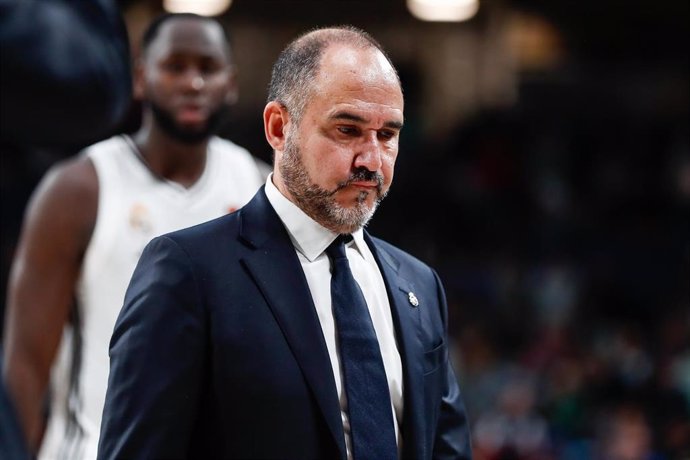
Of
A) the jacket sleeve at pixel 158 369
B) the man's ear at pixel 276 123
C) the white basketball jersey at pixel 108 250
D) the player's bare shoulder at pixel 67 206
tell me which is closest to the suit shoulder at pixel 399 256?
the man's ear at pixel 276 123

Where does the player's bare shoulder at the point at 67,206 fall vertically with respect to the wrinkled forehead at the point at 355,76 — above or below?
below

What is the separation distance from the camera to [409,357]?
2.83 meters

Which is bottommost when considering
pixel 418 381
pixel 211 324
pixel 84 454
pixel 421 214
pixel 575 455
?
pixel 575 455

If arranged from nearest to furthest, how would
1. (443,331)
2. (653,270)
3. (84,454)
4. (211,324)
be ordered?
(211,324)
(443,331)
(84,454)
(653,270)

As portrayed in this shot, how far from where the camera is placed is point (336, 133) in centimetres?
270

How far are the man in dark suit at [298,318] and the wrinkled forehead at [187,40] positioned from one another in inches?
47.1

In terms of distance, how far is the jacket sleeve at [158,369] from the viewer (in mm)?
2514

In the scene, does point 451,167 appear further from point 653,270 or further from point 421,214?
point 653,270

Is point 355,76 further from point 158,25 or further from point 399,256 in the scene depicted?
point 158,25

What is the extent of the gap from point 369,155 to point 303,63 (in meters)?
0.27

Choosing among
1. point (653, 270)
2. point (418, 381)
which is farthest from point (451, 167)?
point (418, 381)

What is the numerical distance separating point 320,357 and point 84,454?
55.9 inches

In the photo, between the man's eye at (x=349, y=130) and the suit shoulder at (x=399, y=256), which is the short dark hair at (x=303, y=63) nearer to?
the man's eye at (x=349, y=130)

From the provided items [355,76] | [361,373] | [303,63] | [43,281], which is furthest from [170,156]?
[361,373]
